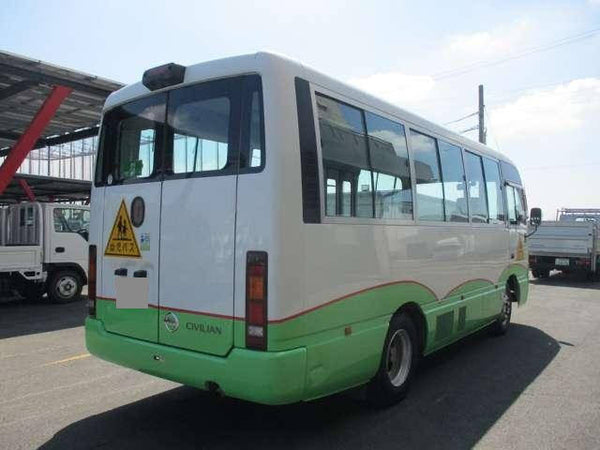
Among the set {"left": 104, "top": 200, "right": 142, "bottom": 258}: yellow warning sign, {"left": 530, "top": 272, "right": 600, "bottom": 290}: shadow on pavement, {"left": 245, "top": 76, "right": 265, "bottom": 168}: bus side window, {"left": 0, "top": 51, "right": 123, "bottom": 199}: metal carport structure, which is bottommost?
{"left": 530, "top": 272, "right": 600, "bottom": 290}: shadow on pavement

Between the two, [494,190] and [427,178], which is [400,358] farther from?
[494,190]

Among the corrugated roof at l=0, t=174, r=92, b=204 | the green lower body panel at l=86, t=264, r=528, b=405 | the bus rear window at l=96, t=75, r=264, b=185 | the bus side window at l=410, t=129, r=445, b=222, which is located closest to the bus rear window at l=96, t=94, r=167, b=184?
the bus rear window at l=96, t=75, r=264, b=185

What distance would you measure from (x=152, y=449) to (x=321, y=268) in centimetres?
179

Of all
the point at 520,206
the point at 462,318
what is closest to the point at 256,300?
the point at 462,318

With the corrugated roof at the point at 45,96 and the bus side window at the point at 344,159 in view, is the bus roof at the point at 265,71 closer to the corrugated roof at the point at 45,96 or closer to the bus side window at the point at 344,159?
the bus side window at the point at 344,159

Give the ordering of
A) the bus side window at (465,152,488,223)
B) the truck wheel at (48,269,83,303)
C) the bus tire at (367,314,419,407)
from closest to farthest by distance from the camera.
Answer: the bus tire at (367,314,419,407), the bus side window at (465,152,488,223), the truck wheel at (48,269,83,303)

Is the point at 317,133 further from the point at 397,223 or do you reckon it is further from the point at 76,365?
the point at 76,365

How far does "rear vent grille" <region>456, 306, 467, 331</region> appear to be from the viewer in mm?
6213

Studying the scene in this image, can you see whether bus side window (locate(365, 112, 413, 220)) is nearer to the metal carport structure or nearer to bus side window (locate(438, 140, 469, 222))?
bus side window (locate(438, 140, 469, 222))

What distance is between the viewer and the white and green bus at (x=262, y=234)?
3664 millimetres

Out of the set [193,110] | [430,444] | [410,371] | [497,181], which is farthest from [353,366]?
[497,181]

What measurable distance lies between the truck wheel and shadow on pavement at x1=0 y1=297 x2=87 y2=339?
0.52 feet

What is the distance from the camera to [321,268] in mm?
3891

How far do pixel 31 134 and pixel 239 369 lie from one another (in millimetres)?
11304
